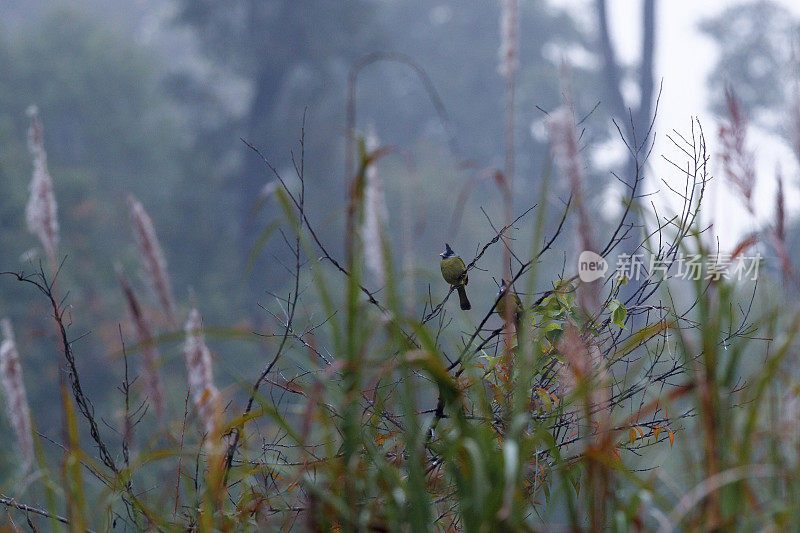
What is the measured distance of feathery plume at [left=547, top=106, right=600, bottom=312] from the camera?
1.15 metres

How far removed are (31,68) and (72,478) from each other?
16730mm

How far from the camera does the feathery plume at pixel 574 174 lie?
1146mm

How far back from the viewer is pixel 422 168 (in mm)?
18547

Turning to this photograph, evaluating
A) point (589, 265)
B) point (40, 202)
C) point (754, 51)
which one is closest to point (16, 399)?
point (40, 202)

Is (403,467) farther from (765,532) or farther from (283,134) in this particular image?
(283,134)

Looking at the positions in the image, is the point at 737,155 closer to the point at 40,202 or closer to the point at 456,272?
the point at 456,272

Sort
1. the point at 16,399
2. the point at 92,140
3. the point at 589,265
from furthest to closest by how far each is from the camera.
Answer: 1. the point at 92,140
2. the point at 16,399
3. the point at 589,265

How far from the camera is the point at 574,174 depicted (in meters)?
1.28

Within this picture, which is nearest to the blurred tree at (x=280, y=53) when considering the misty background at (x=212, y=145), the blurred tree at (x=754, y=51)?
the misty background at (x=212, y=145)

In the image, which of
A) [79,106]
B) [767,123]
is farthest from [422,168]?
[767,123]

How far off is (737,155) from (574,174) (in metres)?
0.33

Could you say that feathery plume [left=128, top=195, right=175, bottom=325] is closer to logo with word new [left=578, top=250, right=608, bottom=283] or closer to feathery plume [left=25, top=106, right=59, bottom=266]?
feathery plume [left=25, top=106, right=59, bottom=266]

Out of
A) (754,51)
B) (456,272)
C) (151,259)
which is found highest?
(754,51)

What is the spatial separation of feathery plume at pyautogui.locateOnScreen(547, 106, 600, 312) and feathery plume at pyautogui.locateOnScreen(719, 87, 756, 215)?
0.86ft
